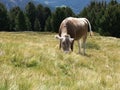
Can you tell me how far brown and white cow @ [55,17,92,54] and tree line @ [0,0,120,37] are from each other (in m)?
65.4

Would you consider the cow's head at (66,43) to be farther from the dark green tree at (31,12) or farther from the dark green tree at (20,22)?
the dark green tree at (31,12)

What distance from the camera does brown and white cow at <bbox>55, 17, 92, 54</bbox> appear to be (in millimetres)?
19083

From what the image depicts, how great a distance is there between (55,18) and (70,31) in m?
84.3

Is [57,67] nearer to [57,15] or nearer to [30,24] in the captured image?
[57,15]

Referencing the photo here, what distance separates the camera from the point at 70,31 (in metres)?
21.5

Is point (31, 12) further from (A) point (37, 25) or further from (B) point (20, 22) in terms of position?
(B) point (20, 22)

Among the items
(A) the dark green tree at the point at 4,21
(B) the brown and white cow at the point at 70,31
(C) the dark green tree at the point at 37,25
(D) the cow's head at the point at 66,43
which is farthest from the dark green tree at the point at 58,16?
(D) the cow's head at the point at 66,43

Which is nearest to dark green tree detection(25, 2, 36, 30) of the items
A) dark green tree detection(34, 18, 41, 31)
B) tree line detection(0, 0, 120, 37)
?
tree line detection(0, 0, 120, 37)

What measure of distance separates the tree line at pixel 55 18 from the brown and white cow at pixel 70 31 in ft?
215

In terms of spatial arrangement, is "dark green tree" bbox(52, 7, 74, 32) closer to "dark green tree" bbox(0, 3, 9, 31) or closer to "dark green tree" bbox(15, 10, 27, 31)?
"dark green tree" bbox(15, 10, 27, 31)

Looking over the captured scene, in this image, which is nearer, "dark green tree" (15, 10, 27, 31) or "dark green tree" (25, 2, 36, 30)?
Result: "dark green tree" (15, 10, 27, 31)

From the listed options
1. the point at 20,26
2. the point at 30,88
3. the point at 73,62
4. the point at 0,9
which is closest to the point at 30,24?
the point at 20,26

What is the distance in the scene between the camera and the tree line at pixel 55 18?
8962 cm

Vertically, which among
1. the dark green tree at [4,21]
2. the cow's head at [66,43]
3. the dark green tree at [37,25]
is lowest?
the dark green tree at [37,25]
